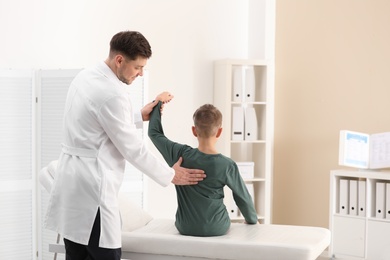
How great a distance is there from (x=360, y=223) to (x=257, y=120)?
138 centimetres

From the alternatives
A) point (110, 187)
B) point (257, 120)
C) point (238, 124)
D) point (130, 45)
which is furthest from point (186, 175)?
point (257, 120)

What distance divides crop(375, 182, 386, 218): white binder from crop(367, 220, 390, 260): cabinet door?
2.7 inches

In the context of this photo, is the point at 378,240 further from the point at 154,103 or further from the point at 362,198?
the point at 154,103

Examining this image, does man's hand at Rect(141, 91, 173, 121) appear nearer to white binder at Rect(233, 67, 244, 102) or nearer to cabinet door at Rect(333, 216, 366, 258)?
cabinet door at Rect(333, 216, 366, 258)

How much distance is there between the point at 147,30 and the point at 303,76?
4.55 feet

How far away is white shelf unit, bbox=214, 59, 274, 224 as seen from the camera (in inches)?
225

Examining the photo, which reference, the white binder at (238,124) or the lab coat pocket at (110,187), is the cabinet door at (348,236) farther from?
the lab coat pocket at (110,187)

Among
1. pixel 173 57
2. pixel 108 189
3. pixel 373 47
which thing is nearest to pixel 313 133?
pixel 373 47

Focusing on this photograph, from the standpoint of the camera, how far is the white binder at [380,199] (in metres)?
4.97

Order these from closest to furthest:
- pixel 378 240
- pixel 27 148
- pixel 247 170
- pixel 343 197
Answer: pixel 27 148 < pixel 378 240 < pixel 343 197 < pixel 247 170

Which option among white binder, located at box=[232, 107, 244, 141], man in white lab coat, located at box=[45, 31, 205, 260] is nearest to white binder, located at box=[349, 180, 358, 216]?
white binder, located at box=[232, 107, 244, 141]

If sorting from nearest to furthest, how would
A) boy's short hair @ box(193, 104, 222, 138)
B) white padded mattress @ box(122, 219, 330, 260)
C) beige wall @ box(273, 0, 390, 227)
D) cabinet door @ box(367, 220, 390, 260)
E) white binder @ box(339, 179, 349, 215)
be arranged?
white padded mattress @ box(122, 219, 330, 260) < boy's short hair @ box(193, 104, 222, 138) < cabinet door @ box(367, 220, 390, 260) < white binder @ box(339, 179, 349, 215) < beige wall @ box(273, 0, 390, 227)

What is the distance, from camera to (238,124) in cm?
575

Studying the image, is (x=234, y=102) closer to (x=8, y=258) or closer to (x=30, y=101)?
(x=30, y=101)
